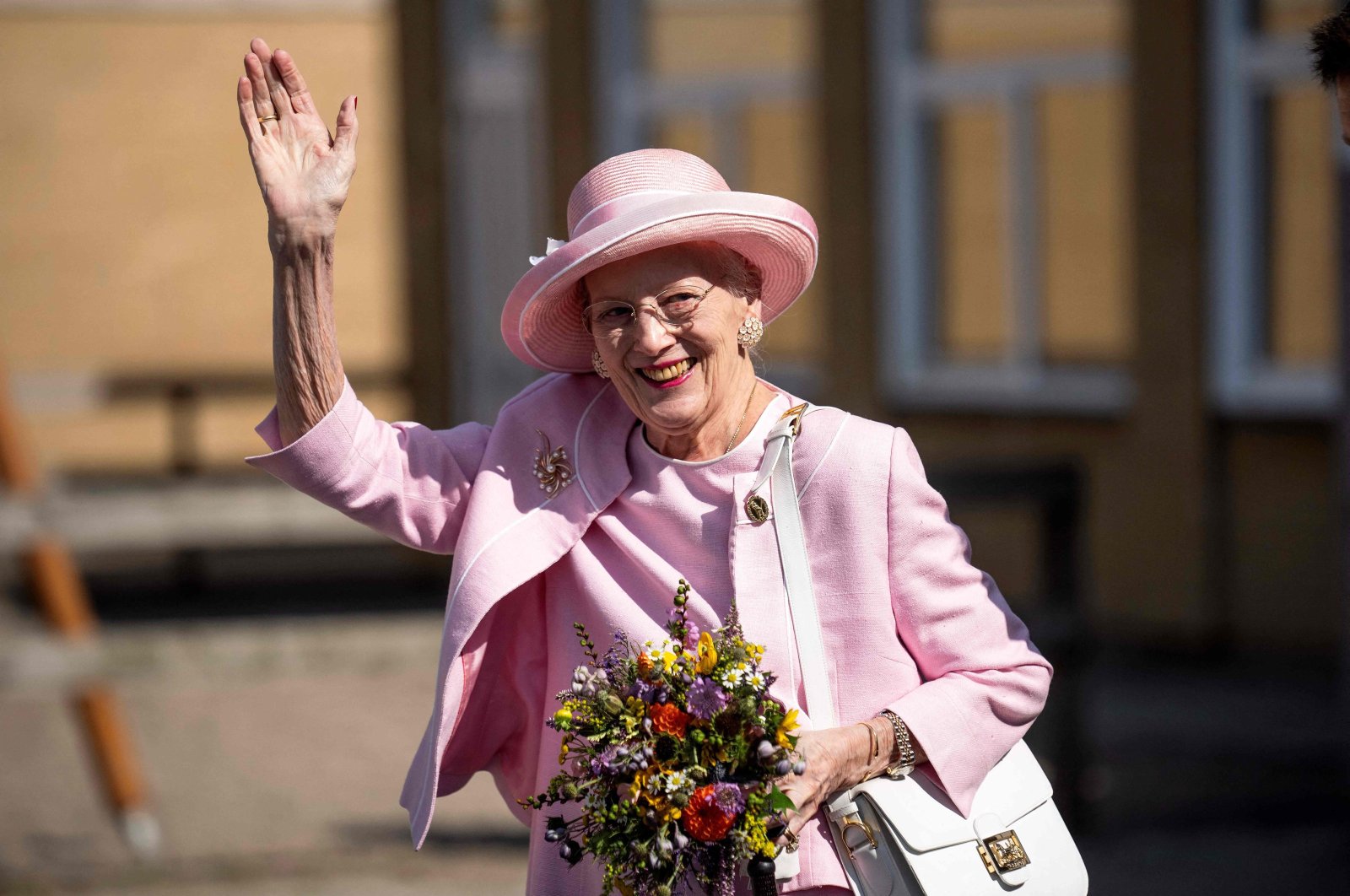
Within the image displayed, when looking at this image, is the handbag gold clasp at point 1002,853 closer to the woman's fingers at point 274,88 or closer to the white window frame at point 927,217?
the woman's fingers at point 274,88

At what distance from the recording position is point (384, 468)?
2.68 metres

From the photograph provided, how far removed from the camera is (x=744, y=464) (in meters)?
2.67

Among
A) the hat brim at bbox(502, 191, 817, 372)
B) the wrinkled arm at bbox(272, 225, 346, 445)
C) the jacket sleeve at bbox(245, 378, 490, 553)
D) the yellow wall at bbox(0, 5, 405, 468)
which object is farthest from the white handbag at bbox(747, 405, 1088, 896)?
the yellow wall at bbox(0, 5, 405, 468)

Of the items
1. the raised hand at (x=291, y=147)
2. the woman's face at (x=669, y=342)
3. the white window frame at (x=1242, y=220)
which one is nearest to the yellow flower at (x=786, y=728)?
the woman's face at (x=669, y=342)

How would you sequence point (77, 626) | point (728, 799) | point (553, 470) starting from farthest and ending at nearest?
1. point (77, 626)
2. point (553, 470)
3. point (728, 799)

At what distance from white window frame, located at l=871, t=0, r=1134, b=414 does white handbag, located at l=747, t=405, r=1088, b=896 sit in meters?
6.97

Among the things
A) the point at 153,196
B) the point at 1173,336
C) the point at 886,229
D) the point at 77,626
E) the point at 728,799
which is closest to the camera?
the point at 728,799

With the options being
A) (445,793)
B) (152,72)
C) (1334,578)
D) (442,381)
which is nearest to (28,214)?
(152,72)

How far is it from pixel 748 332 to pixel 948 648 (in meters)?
0.56

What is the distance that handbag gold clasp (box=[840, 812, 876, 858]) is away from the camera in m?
2.54

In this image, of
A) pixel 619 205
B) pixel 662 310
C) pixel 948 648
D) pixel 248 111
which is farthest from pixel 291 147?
pixel 948 648

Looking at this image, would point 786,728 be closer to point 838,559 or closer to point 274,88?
point 838,559

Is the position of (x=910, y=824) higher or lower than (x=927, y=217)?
lower

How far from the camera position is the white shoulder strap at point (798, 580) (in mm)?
2582
